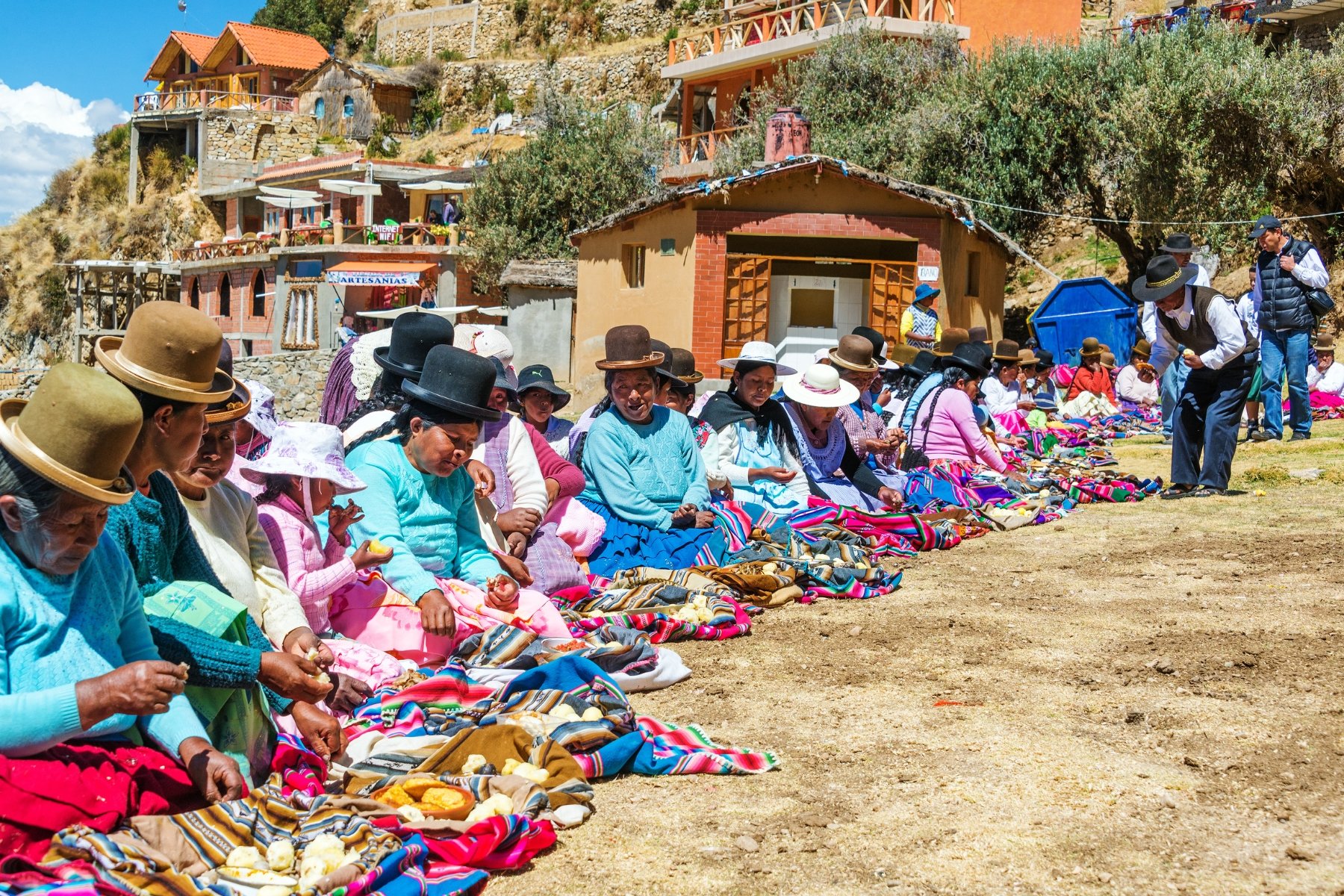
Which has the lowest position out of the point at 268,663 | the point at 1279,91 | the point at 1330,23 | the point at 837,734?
the point at 837,734

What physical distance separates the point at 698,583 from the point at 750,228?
16.6 meters

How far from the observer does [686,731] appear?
14.4 feet

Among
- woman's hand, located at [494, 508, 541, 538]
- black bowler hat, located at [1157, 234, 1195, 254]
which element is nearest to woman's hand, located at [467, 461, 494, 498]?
woman's hand, located at [494, 508, 541, 538]

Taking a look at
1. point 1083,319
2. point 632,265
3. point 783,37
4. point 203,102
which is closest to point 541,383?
point 1083,319

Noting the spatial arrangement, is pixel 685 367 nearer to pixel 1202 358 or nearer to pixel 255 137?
pixel 1202 358

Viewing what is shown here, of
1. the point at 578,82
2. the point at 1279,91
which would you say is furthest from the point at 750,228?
the point at 578,82

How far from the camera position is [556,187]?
118 ft

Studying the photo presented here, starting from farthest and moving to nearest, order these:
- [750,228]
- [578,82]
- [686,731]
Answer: [578,82] < [750,228] < [686,731]

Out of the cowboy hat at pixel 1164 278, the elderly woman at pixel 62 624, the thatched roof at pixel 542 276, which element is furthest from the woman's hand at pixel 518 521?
the thatched roof at pixel 542 276

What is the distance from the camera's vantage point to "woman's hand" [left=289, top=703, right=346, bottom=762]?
373 centimetres

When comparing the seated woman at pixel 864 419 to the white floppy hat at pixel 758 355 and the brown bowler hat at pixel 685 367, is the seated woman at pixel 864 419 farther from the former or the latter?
the brown bowler hat at pixel 685 367

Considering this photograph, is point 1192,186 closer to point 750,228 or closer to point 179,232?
point 750,228

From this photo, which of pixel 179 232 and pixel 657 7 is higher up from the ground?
pixel 657 7

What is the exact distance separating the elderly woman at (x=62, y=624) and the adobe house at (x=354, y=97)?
5615 cm
